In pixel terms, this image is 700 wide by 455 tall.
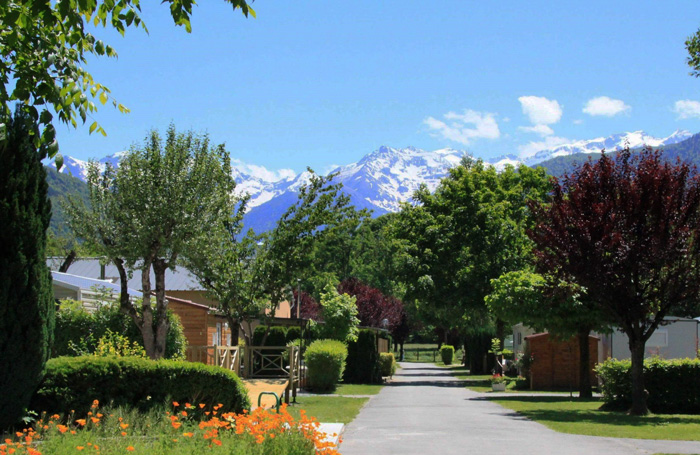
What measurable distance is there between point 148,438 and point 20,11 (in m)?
5.01

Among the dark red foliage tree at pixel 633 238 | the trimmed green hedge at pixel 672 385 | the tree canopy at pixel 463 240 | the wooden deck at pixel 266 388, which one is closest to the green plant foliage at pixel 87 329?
the wooden deck at pixel 266 388

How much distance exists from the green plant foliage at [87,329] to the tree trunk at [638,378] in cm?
1203

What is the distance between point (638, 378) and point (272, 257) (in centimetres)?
1304

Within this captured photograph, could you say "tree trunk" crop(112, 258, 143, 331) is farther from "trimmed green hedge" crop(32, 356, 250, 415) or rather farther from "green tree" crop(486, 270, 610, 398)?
"green tree" crop(486, 270, 610, 398)

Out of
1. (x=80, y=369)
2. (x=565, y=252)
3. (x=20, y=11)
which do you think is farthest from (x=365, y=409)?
(x=20, y=11)

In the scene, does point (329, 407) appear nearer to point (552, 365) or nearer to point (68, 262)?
point (552, 365)

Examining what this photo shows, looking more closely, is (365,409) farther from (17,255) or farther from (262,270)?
(17,255)

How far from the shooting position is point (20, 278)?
10.7m

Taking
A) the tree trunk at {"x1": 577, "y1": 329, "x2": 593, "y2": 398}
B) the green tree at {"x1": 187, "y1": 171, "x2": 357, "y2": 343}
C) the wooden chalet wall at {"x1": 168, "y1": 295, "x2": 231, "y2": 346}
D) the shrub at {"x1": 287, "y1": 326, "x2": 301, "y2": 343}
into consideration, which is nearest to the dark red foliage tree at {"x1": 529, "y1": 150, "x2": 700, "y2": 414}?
the tree trunk at {"x1": 577, "y1": 329, "x2": 593, "y2": 398}

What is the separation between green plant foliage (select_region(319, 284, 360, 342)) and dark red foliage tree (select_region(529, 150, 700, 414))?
13.5 meters

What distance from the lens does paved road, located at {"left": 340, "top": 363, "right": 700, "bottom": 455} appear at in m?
12.3

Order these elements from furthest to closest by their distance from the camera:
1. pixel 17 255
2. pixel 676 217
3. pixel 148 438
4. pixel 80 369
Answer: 1. pixel 676 217
2. pixel 80 369
3. pixel 17 255
4. pixel 148 438

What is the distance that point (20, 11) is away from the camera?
6.32 m

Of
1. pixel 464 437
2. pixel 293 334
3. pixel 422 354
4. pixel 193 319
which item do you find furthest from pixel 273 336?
pixel 422 354
